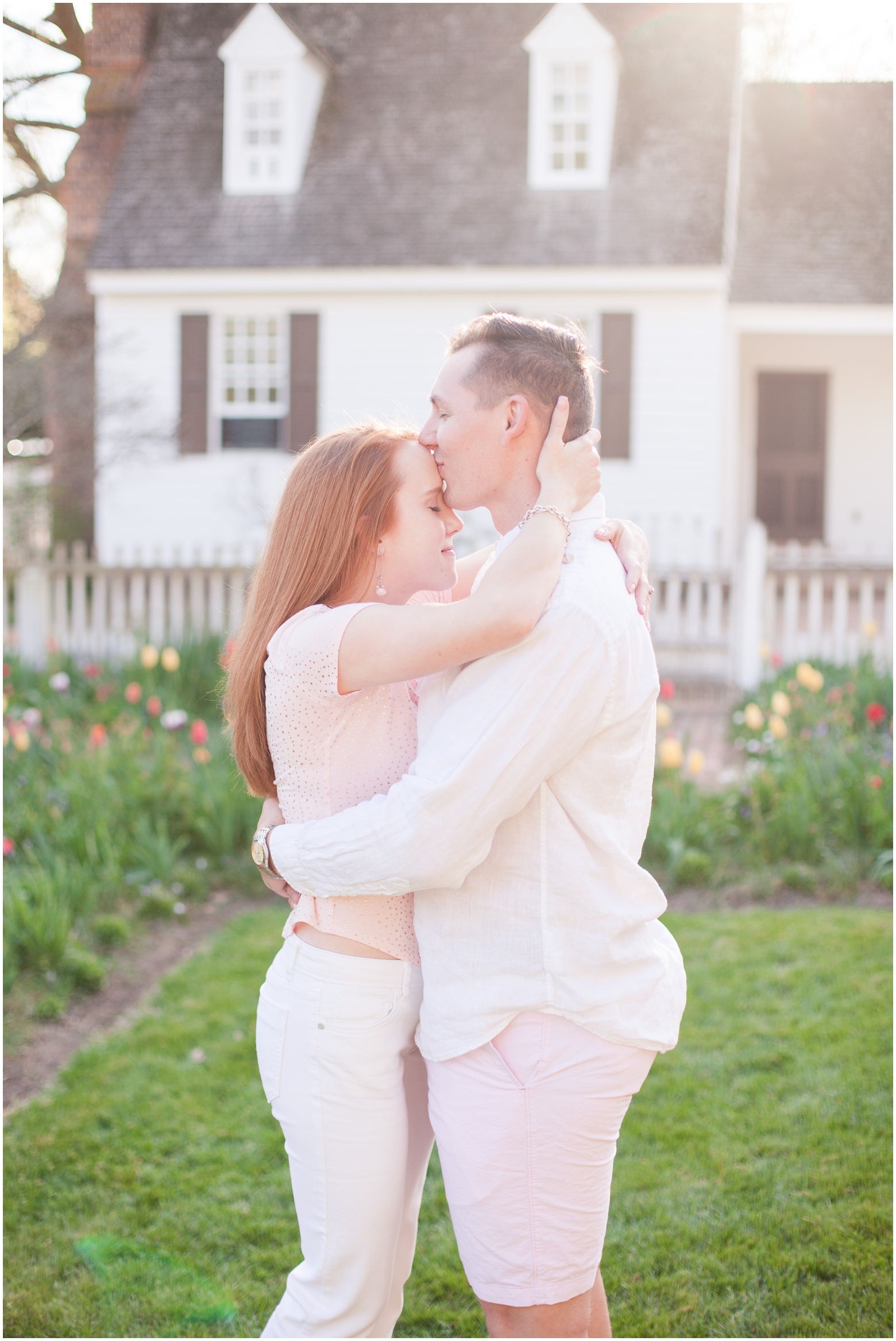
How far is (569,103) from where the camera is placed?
14.9 m

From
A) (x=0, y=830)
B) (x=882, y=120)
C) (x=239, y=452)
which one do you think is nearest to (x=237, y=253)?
(x=239, y=452)

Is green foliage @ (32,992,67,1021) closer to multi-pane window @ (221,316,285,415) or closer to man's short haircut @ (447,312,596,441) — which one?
man's short haircut @ (447,312,596,441)

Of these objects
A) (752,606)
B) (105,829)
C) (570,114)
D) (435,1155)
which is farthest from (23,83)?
(435,1155)

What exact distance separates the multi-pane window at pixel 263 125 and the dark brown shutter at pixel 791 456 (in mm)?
7560

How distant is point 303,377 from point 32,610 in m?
5.25

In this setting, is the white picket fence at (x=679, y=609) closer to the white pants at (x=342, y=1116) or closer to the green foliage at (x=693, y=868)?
the green foliage at (x=693, y=868)

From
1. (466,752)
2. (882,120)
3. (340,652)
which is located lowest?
(466,752)

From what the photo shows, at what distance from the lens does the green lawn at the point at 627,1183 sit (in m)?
3.13

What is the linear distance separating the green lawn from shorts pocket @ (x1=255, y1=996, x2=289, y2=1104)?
4.29ft

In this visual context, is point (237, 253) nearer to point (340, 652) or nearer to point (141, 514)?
point (141, 514)

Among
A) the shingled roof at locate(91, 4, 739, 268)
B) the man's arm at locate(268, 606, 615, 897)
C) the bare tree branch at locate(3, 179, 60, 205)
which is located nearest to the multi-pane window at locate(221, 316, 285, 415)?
the shingled roof at locate(91, 4, 739, 268)

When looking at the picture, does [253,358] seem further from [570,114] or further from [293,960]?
[293,960]

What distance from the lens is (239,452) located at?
15.8 m

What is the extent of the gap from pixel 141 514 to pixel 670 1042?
1488 cm
